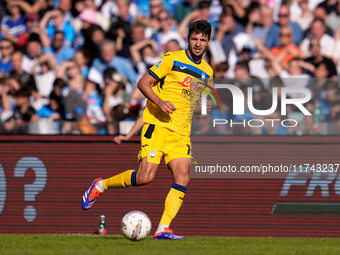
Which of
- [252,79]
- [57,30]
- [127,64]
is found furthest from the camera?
[57,30]

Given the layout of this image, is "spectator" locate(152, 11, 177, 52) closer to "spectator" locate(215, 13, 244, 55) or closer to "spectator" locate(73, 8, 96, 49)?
"spectator" locate(215, 13, 244, 55)

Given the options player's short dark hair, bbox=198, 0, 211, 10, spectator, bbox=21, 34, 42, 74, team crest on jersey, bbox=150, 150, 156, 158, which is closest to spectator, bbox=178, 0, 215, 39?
player's short dark hair, bbox=198, 0, 211, 10

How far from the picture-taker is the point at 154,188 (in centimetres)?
1035

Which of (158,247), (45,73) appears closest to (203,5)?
(45,73)

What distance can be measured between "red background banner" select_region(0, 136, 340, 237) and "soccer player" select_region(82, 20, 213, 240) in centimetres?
249

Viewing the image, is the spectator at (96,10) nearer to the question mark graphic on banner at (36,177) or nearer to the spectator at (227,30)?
the spectator at (227,30)

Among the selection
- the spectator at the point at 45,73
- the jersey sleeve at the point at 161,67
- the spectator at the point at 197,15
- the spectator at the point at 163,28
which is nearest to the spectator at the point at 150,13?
the spectator at the point at 163,28

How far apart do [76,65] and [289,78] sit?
13.5ft

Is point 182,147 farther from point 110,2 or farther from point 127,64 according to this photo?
point 110,2

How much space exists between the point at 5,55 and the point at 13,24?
102 centimetres

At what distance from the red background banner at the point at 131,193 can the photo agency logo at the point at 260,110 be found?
0.26m

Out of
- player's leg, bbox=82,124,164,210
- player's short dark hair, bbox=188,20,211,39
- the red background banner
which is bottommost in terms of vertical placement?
the red background banner

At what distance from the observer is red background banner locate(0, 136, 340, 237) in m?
10.1

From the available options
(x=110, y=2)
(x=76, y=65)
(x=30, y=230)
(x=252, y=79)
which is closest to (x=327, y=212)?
(x=252, y=79)
